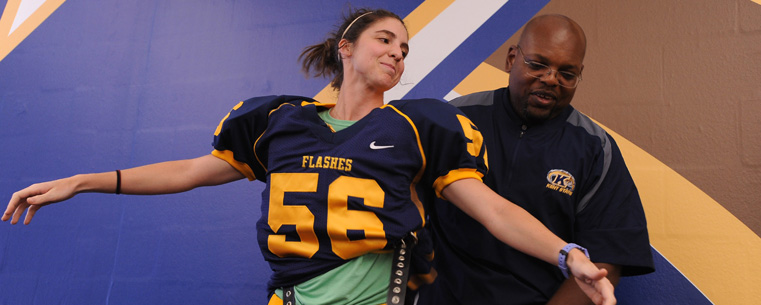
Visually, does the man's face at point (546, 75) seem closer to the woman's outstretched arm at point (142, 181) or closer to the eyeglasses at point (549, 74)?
the eyeglasses at point (549, 74)

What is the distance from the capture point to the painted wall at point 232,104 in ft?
5.71

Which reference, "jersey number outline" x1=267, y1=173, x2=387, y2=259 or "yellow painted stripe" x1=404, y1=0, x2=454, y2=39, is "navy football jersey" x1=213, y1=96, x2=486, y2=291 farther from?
"yellow painted stripe" x1=404, y1=0, x2=454, y2=39

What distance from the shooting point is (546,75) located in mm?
1528

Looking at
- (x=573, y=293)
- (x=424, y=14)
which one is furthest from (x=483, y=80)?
(x=573, y=293)

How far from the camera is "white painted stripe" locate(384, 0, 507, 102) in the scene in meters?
2.07

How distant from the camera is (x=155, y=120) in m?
2.44

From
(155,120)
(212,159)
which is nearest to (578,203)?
(212,159)

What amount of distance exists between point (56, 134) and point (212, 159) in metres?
1.47

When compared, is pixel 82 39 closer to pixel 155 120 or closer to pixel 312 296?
pixel 155 120

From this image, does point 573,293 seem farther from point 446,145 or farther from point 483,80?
point 483,80

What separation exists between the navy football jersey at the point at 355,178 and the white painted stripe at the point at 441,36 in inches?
31.6

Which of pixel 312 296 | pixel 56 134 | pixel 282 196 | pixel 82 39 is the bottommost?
pixel 312 296

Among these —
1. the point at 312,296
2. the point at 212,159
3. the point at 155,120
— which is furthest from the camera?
the point at 155,120

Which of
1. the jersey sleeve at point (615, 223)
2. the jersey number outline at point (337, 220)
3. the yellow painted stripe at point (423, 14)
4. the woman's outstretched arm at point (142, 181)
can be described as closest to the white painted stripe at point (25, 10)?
the yellow painted stripe at point (423, 14)
